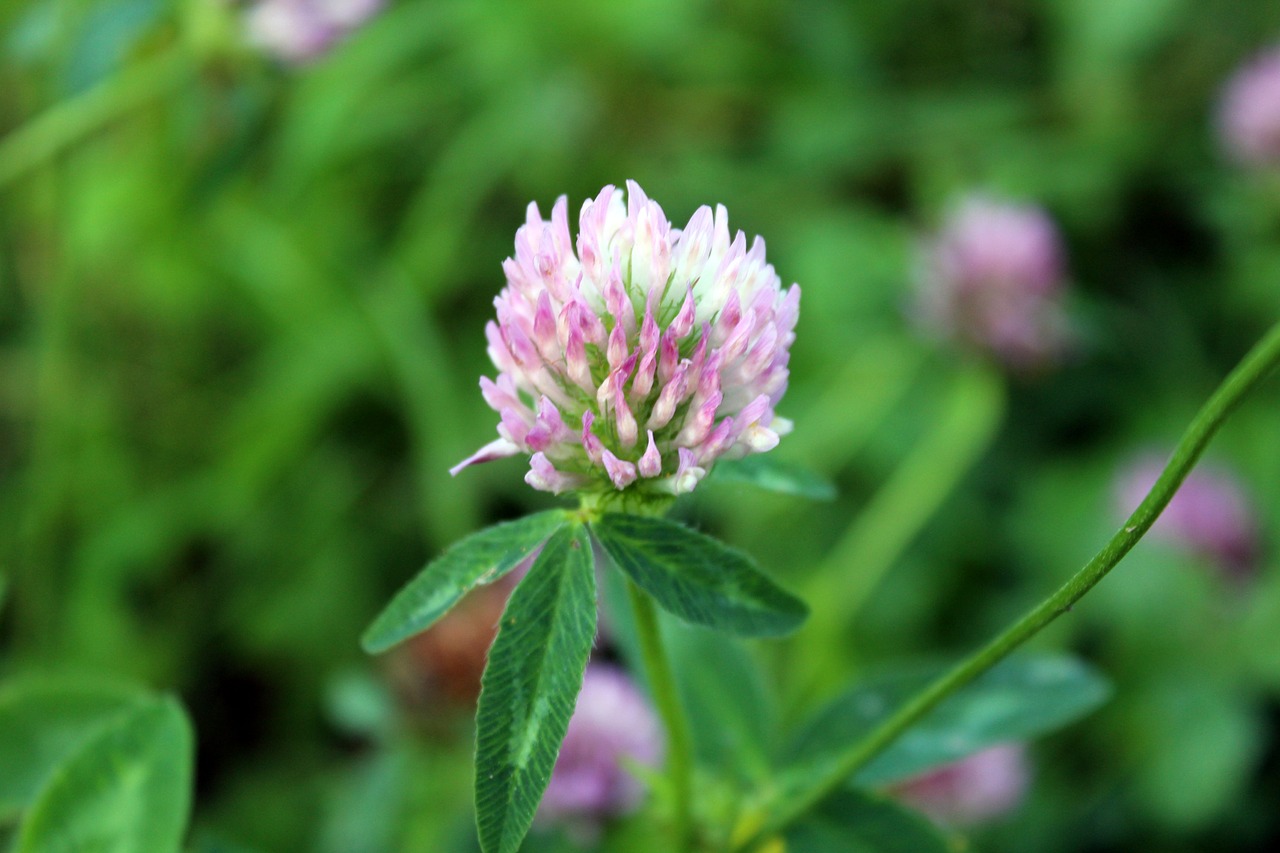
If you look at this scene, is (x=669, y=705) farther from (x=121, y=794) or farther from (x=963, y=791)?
(x=963, y=791)

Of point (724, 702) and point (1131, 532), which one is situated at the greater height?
point (1131, 532)

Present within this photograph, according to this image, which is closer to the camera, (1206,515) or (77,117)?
(77,117)

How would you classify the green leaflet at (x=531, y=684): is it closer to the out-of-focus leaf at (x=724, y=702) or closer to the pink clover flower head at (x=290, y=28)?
the out-of-focus leaf at (x=724, y=702)

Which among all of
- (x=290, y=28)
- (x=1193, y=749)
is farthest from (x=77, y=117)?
(x=1193, y=749)

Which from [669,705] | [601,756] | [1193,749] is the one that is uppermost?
[669,705]

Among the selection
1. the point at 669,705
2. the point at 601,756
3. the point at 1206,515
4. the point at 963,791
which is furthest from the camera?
the point at 1206,515

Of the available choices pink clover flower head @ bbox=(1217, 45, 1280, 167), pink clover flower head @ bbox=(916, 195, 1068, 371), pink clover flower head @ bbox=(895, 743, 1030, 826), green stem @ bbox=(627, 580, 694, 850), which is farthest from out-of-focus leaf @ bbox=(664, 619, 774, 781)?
pink clover flower head @ bbox=(1217, 45, 1280, 167)
